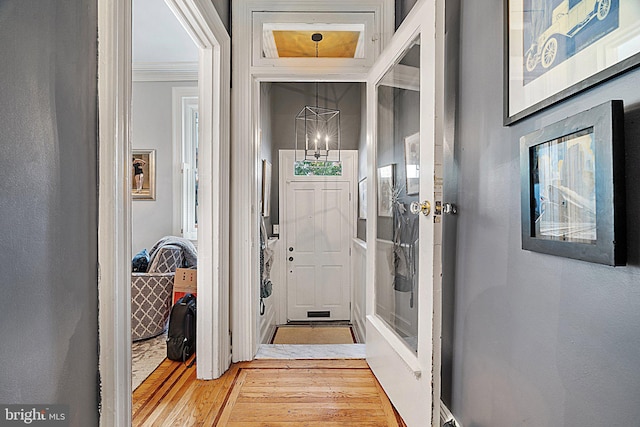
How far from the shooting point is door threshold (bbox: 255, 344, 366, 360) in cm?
268

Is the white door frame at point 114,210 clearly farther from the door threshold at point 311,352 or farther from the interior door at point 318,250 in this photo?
the interior door at point 318,250

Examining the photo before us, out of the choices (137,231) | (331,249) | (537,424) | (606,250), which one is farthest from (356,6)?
(137,231)

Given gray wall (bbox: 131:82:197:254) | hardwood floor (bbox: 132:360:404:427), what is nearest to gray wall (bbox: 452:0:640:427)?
hardwood floor (bbox: 132:360:404:427)

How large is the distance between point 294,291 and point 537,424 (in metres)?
3.83

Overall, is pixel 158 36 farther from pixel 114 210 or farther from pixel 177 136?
pixel 114 210

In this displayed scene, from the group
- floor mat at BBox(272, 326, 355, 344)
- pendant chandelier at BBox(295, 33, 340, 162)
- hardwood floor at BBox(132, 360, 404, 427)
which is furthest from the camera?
pendant chandelier at BBox(295, 33, 340, 162)

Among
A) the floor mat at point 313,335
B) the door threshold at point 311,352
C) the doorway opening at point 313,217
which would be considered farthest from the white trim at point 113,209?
the doorway opening at point 313,217

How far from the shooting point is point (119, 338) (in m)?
1.17

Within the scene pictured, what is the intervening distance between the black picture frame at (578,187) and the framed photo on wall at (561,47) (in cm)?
9

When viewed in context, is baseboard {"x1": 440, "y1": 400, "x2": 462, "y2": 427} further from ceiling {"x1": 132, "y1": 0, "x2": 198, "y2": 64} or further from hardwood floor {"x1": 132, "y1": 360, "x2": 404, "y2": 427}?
ceiling {"x1": 132, "y1": 0, "x2": 198, "y2": 64}

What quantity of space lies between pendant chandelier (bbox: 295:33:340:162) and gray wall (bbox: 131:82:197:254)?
1.44m

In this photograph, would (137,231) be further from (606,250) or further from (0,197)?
(606,250)

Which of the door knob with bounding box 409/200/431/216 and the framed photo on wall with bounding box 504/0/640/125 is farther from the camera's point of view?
the door knob with bounding box 409/200/431/216

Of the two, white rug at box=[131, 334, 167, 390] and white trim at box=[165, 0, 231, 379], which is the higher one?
white trim at box=[165, 0, 231, 379]
